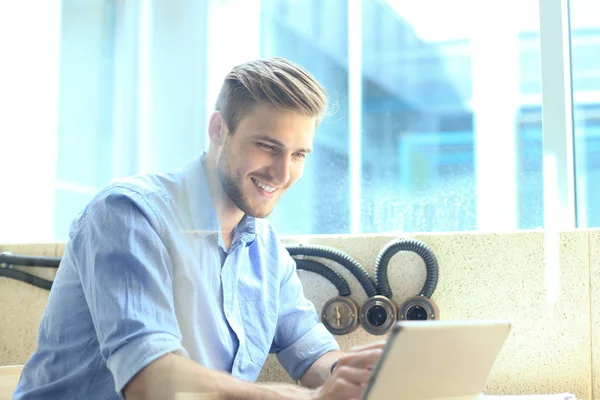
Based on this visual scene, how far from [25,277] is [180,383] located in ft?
3.01

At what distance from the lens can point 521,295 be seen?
103cm

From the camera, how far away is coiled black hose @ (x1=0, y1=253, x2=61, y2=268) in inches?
44.2

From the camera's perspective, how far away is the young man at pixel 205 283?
1.18ft

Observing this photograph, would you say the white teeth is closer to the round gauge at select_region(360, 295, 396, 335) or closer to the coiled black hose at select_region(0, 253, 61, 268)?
the round gauge at select_region(360, 295, 396, 335)

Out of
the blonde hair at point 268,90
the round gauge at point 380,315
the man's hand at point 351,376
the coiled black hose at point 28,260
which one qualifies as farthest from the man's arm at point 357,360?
the coiled black hose at point 28,260

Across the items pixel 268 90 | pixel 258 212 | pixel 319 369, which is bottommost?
pixel 319 369

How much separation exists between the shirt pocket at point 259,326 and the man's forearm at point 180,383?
310mm

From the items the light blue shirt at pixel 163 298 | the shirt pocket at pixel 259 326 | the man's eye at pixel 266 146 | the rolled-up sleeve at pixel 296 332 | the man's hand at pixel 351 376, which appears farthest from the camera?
the rolled-up sleeve at pixel 296 332

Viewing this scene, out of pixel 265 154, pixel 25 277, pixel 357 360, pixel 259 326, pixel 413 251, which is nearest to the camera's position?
pixel 357 360

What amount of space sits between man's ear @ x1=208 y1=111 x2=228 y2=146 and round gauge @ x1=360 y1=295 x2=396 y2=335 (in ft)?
1.97

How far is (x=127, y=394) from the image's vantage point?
0.53 m

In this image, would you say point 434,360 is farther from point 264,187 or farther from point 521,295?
point 521,295

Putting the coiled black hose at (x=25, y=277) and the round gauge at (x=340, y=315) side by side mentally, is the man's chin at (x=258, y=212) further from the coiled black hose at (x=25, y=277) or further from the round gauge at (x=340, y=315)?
the coiled black hose at (x=25, y=277)

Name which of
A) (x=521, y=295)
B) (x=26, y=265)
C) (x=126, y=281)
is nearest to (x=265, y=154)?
(x=126, y=281)
